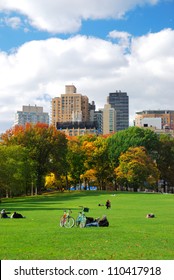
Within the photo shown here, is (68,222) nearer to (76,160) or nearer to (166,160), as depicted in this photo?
(76,160)

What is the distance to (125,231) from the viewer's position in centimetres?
2564

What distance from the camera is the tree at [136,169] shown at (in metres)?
93.6

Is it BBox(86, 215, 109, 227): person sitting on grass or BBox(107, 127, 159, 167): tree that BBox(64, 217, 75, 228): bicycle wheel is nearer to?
BBox(86, 215, 109, 227): person sitting on grass

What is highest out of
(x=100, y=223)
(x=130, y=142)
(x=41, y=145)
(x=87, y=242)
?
(x=130, y=142)

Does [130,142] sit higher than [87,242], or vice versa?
[130,142]

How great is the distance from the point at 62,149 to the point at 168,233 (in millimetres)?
68983

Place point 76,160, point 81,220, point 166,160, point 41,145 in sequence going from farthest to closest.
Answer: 1. point 166,160
2. point 76,160
3. point 41,145
4. point 81,220

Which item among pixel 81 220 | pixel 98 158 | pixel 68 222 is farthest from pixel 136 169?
pixel 81 220

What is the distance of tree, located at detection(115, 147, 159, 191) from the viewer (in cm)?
9356

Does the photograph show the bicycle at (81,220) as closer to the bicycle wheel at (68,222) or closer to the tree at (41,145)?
the bicycle wheel at (68,222)

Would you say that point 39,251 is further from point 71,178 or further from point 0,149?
point 71,178

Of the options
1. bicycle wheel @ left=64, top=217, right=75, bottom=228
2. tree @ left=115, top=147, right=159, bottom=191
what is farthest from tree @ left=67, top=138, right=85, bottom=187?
bicycle wheel @ left=64, top=217, right=75, bottom=228

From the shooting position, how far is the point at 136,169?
307 feet
